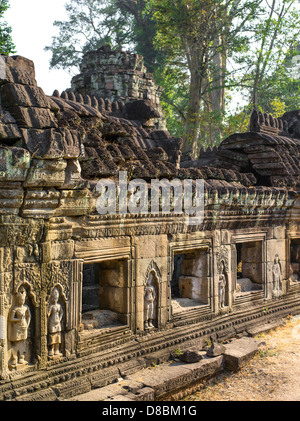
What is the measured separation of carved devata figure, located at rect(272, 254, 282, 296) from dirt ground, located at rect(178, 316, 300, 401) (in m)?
1.58

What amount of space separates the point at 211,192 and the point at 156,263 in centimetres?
139

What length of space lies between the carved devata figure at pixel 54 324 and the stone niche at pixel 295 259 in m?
6.54

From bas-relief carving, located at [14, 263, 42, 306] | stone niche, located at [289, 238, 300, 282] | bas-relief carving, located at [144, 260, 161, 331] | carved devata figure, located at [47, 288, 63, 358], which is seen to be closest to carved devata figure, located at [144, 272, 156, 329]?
bas-relief carving, located at [144, 260, 161, 331]

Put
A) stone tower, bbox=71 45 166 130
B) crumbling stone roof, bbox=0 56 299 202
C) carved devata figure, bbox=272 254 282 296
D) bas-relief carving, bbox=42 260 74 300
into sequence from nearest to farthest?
crumbling stone roof, bbox=0 56 299 202
bas-relief carving, bbox=42 260 74 300
carved devata figure, bbox=272 254 282 296
stone tower, bbox=71 45 166 130

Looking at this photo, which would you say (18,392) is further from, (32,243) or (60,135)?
(60,135)

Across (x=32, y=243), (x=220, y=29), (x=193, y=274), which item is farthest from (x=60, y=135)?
(x=220, y=29)

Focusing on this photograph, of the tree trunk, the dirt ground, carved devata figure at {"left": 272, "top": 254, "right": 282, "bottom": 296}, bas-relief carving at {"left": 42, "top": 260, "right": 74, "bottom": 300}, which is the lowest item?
the dirt ground

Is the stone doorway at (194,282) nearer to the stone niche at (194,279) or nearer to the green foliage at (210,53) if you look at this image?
the stone niche at (194,279)

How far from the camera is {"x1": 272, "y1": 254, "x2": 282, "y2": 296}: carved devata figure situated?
9117 mm

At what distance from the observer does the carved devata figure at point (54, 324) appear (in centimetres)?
492

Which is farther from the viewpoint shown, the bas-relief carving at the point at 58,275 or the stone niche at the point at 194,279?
the stone niche at the point at 194,279

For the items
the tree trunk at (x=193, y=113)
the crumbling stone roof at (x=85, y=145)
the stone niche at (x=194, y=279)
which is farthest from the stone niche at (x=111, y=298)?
the tree trunk at (x=193, y=113)

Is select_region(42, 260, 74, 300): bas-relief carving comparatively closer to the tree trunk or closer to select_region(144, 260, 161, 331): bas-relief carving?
select_region(144, 260, 161, 331): bas-relief carving

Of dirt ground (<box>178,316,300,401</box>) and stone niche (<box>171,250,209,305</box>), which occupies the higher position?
stone niche (<box>171,250,209,305</box>)
